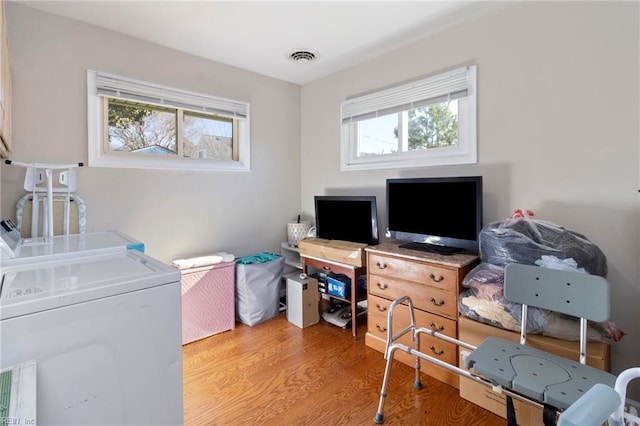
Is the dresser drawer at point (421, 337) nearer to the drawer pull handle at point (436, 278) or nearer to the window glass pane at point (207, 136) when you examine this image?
the drawer pull handle at point (436, 278)

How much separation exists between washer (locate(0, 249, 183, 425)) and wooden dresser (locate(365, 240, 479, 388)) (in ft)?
4.95

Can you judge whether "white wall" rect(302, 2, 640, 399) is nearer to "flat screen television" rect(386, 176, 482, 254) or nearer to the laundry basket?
"flat screen television" rect(386, 176, 482, 254)

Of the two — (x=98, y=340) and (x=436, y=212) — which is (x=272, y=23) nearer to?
(x=436, y=212)

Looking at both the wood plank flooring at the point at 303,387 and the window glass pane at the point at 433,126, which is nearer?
the wood plank flooring at the point at 303,387

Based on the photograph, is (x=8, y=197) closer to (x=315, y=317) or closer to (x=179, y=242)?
(x=179, y=242)

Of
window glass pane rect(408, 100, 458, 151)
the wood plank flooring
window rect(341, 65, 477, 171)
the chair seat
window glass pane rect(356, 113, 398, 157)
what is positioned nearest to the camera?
the chair seat

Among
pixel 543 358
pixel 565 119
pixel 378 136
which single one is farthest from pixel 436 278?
pixel 378 136

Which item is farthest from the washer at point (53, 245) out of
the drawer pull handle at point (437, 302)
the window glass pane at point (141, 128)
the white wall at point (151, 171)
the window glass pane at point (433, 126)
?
the window glass pane at point (433, 126)

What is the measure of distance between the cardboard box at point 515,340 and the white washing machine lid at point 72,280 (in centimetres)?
160

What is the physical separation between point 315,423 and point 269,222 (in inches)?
82.0

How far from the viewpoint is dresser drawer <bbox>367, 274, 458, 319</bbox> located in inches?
76.3

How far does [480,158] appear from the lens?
2.22m

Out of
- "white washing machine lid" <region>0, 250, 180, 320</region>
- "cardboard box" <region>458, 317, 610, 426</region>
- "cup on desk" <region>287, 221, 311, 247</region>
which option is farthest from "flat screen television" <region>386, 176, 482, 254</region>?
"white washing machine lid" <region>0, 250, 180, 320</region>

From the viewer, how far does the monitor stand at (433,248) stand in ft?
7.00
